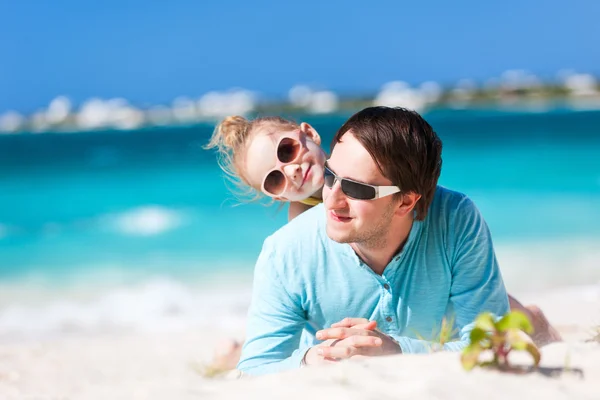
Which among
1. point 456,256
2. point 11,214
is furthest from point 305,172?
point 11,214

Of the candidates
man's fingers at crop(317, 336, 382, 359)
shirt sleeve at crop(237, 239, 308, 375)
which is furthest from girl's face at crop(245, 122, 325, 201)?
man's fingers at crop(317, 336, 382, 359)

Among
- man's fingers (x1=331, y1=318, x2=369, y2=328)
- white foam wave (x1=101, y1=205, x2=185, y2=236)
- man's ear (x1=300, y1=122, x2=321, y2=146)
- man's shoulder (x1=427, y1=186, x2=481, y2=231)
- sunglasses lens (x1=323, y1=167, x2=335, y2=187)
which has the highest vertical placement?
white foam wave (x1=101, y1=205, x2=185, y2=236)

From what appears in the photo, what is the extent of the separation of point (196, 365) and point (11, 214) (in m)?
15.6

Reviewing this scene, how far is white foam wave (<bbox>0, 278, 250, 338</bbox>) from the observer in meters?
8.04

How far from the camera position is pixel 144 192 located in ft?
77.1

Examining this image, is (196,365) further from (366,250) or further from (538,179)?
(538,179)

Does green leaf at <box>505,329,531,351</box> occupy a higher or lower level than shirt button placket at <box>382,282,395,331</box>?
lower

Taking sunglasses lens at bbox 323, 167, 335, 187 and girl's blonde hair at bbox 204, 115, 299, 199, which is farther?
girl's blonde hair at bbox 204, 115, 299, 199

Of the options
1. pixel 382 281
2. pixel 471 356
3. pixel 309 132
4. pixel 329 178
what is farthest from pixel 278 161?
pixel 471 356

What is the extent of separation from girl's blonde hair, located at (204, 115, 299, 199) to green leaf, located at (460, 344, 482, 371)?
2.07m

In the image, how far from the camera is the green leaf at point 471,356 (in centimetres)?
244

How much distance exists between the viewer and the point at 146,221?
58.0 ft

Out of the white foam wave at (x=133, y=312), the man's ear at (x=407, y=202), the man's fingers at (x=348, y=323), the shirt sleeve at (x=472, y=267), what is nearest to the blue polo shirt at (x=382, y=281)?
the shirt sleeve at (x=472, y=267)

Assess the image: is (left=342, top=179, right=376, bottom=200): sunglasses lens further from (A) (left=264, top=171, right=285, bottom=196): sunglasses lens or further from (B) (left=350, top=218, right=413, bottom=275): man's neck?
(A) (left=264, top=171, right=285, bottom=196): sunglasses lens
